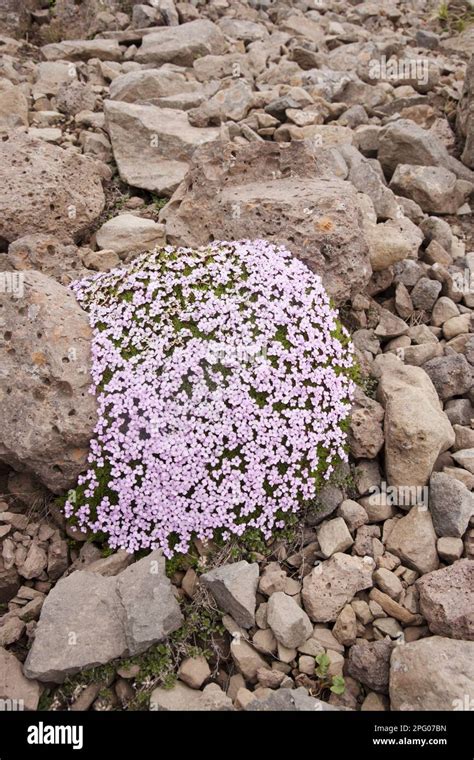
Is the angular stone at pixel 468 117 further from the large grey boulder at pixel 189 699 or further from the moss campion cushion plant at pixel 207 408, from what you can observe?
the large grey boulder at pixel 189 699

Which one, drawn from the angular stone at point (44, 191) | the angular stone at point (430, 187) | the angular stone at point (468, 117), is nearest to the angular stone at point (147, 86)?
the angular stone at point (44, 191)

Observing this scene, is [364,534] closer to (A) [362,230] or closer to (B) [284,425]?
(B) [284,425]

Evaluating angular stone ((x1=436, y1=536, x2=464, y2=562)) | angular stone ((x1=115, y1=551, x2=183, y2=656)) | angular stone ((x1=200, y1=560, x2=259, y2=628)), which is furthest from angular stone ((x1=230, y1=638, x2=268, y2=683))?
angular stone ((x1=436, y1=536, x2=464, y2=562))

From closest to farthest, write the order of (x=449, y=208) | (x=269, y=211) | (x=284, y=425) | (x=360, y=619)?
1. (x=360, y=619)
2. (x=284, y=425)
3. (x=269, y=211)
4. (x=449, y=208)

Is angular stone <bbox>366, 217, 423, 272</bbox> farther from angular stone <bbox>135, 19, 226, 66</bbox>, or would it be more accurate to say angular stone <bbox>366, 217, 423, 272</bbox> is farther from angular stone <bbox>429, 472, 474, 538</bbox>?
angular stone <bbox>135, 19, 226, 66</bbox>

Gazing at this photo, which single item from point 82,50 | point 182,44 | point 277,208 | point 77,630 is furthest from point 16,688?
point 182,44
